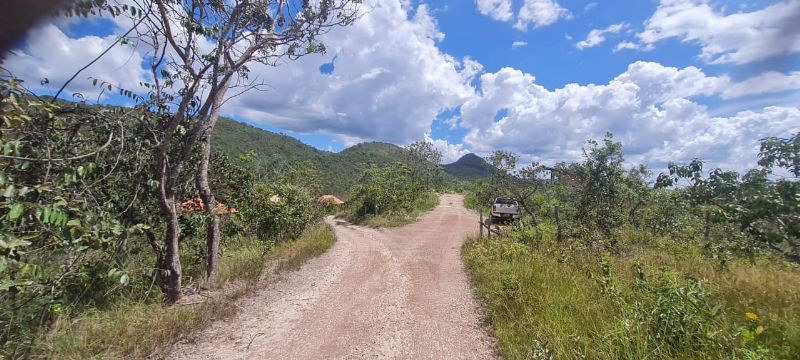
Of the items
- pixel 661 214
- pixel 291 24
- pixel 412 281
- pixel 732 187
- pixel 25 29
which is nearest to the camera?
pixel 25 29

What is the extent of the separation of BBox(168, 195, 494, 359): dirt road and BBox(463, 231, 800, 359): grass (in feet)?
2.23

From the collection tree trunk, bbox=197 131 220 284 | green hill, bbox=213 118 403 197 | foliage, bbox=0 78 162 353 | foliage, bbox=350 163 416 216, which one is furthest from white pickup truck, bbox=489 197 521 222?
green hill, bbox=213 118 403 197

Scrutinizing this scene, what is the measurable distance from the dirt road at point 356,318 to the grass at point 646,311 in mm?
679

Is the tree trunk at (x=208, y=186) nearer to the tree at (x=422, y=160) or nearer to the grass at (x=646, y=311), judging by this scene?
the grass at (x=646, y=311)

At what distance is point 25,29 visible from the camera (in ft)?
6.17

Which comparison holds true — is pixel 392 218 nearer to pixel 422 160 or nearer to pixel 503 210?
pixel 503 210

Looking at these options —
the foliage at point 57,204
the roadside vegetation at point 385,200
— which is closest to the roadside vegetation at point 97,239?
the foliage at point 57,204

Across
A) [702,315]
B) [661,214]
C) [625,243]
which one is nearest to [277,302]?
[702,315]

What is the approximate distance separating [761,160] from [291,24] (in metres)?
7.33

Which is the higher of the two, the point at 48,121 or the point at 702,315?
the point at 48,121

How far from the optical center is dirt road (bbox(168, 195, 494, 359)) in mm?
4586

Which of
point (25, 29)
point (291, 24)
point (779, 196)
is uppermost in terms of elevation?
point (291, 24)

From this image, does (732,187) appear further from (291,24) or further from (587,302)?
(291,24)

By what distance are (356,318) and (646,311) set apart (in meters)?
4.06
